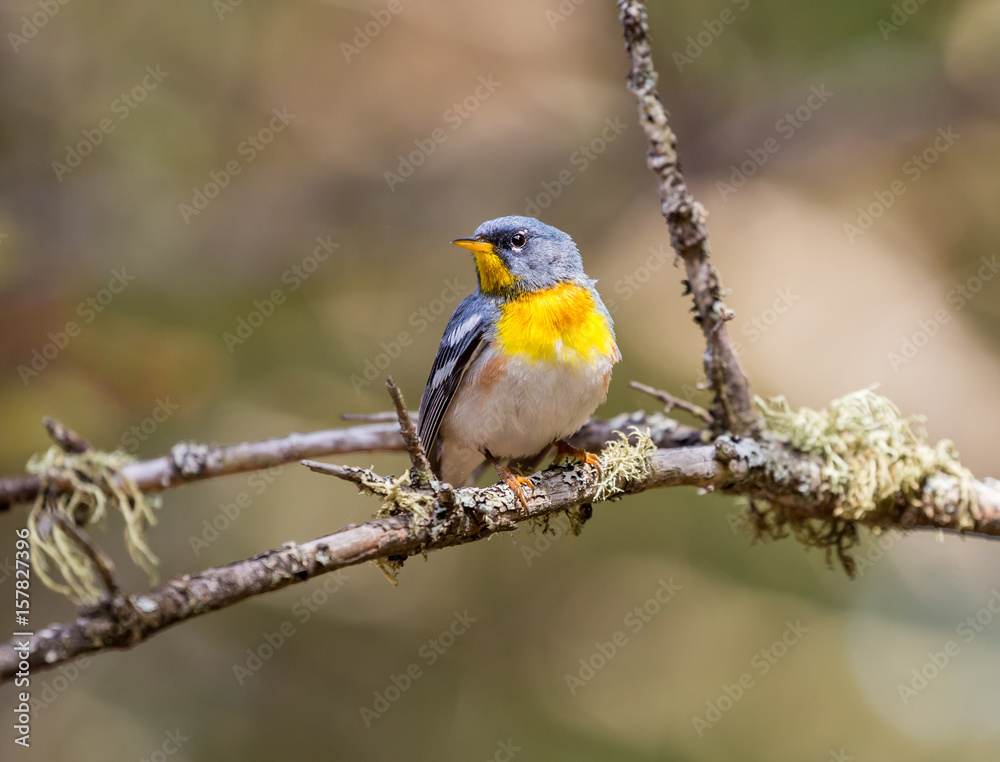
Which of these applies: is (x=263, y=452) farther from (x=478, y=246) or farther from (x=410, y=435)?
(x=410, y=435)

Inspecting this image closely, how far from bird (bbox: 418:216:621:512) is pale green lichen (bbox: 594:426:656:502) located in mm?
195

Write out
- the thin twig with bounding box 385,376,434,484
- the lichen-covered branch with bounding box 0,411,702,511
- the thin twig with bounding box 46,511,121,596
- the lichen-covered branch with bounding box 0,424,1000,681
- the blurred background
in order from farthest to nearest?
the blurred background < the lichen-covered branch with bounding box 0,411,702,511 < the thin twig with bounding box 385,376,434,484 < the lichen-covered branch with bounding box 0,424,1000,681 < the thin twig with bounding box 46,511,121,596

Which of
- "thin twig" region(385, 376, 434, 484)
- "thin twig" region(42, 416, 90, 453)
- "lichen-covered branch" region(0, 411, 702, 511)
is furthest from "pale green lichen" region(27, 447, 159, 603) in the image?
"thin twig" region(385, 376, 434, 484)

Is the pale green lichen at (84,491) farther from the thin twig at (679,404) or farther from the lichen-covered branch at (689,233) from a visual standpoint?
the lichen-covered branch at (689,233)

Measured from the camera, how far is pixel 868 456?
3.32 m

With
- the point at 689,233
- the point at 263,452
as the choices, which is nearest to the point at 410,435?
the point at 689,233

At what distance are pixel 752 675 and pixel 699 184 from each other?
13.5ft

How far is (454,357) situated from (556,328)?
0.47 m

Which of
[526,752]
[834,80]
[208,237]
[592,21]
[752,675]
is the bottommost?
[526,752]

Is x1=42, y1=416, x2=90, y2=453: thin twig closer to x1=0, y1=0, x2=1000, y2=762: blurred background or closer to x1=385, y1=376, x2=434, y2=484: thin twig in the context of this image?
x1=385, y1=376, x2=434, y2=484: thin twig

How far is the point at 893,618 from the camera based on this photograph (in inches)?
226

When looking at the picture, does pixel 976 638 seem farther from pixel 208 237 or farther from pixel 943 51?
pixel 208 237

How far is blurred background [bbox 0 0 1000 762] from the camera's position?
5758 millimetres

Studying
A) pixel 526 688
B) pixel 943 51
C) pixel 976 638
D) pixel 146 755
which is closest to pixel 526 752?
pixel 526 688
